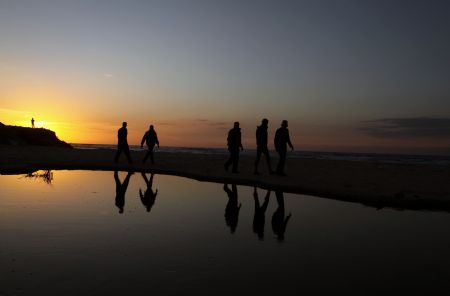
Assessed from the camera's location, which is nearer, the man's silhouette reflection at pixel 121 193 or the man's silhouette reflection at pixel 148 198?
the man's silhouette reflection at pixel 121 193

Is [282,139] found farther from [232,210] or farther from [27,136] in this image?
[27,136]

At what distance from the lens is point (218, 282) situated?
4.46 meters

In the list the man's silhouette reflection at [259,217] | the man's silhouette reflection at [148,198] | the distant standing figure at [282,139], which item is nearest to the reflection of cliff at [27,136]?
the distant standing figure at [282,139]

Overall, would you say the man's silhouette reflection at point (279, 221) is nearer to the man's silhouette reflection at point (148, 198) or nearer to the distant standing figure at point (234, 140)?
the man's silhouette reflection at point (148, 198)

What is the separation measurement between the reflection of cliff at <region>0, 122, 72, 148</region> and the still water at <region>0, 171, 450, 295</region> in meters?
48.7

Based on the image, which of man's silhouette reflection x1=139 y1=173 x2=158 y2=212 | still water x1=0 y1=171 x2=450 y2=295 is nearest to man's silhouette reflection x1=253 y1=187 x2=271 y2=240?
still water x1=0 y1=171 x2=450 y2=295

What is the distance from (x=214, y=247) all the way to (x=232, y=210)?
343 cm

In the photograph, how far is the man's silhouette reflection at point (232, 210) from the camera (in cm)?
785

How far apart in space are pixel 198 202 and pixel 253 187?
13.3 feet

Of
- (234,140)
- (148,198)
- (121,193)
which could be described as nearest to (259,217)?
(148,198)

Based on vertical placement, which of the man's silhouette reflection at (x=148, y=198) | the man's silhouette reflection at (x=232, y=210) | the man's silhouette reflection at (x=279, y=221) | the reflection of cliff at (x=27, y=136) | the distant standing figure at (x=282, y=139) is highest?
the reflection of cliff at (x=27, y=136)

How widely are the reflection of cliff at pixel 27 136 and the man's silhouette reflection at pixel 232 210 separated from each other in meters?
47.8

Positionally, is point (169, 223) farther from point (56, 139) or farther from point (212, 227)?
point (56, 139)

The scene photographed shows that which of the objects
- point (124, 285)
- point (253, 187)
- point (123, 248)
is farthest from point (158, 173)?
point (124, 285)
